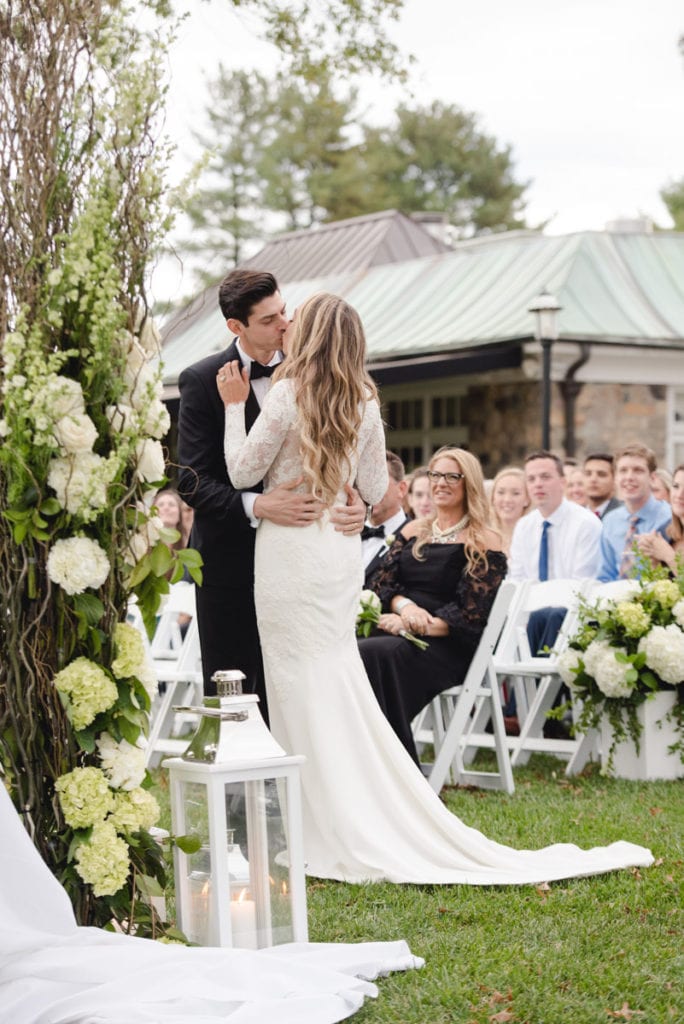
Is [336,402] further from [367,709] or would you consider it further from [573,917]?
[573,917]

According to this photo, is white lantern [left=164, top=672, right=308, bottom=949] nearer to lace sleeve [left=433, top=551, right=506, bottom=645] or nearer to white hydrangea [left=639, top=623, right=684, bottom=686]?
lace sleeve [left=433, top=551, right=506, bottom=645]

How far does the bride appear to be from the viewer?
5477 mm

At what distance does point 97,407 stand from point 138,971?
1527 mm

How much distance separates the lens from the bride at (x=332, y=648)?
5.48 meters

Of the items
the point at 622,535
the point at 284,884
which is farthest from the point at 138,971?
the point at 622,535

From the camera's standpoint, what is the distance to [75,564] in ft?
Answer: 13.0

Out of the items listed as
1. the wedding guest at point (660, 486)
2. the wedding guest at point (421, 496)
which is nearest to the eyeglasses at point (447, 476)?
the wedding guest at point (421, 496)

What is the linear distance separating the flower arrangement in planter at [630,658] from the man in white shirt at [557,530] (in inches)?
68.0

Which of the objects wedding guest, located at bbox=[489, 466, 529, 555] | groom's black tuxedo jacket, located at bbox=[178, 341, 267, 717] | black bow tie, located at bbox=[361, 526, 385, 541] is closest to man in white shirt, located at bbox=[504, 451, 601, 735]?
wedding guest, located at bbox=[489, 466, 529, 555]

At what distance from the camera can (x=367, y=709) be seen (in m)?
5.68

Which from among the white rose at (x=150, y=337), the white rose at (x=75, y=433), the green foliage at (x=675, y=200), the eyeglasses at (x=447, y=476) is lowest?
the eyeglasses at (x=447, y=476)

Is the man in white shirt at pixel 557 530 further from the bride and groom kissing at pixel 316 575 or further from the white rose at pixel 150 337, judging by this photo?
the white rose at pixel 150 337

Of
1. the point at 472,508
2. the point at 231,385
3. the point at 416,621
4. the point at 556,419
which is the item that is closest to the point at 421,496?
the point at 472,508

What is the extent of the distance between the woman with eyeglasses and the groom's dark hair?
212cm
